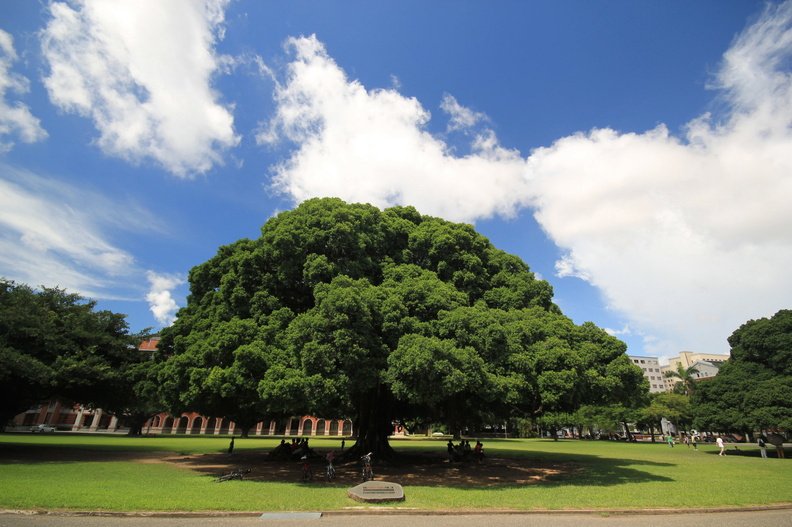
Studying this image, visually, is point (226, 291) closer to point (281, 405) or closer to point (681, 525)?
point (281, 405)

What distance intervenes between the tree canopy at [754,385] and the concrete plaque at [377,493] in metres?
28.2

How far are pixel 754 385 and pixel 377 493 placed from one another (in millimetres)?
32008

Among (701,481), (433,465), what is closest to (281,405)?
A: (433,465)

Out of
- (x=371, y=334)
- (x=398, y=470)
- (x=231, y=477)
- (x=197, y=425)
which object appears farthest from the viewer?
(x=197, y=425)

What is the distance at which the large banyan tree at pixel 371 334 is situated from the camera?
48.2 feet

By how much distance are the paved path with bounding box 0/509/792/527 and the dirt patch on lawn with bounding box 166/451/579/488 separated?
551 centimetres

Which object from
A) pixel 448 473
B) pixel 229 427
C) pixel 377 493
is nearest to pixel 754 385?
pixel 448 473

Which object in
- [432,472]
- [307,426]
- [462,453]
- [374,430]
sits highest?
[374,430]

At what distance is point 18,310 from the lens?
2138 centimetres

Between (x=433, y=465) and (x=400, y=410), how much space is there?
4.03 m

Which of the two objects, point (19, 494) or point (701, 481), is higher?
point (701, 481)

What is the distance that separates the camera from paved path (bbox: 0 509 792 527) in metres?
9.17

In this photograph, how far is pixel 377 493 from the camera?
11828mm

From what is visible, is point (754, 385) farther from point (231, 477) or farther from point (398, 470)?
point (231, 477)
